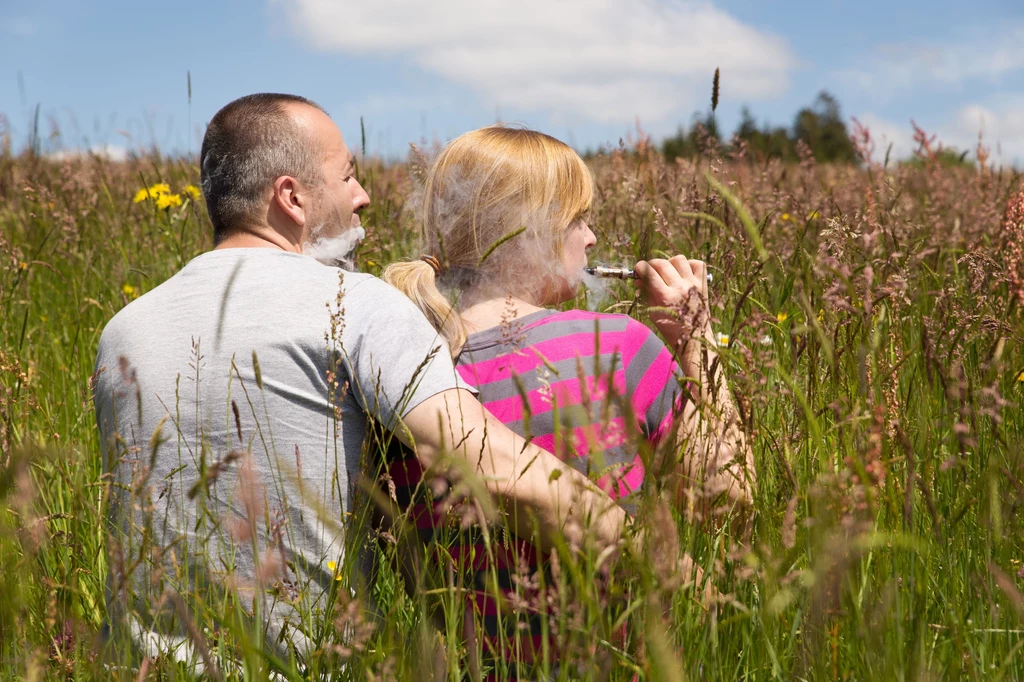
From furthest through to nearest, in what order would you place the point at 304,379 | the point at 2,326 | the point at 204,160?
the point at 2,326, the point at 204,160, the point at 304,379

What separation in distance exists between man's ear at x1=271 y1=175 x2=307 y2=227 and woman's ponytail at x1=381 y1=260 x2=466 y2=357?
339 mm

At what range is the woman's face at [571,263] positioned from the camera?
2.25 metres

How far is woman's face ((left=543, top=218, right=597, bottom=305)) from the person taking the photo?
225cm

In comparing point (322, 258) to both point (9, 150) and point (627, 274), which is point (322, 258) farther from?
point (9, 150)

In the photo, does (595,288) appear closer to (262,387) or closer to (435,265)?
(435,265)

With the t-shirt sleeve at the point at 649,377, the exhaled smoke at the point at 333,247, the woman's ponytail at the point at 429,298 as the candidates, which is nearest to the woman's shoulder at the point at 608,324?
the t-shirt sleeve at the point at 649,377

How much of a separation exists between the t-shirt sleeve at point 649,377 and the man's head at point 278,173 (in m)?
0.98

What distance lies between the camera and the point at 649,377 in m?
1.97

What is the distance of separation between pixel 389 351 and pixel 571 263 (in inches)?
26.2

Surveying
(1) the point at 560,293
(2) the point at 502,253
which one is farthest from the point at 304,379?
(1) the point at 560,293

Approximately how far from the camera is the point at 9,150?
595cm

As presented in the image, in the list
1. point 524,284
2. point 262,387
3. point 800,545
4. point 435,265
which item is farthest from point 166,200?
point 800,545

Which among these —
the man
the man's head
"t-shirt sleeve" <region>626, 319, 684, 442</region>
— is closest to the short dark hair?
the man's head

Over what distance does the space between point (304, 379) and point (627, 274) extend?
2.86ft
